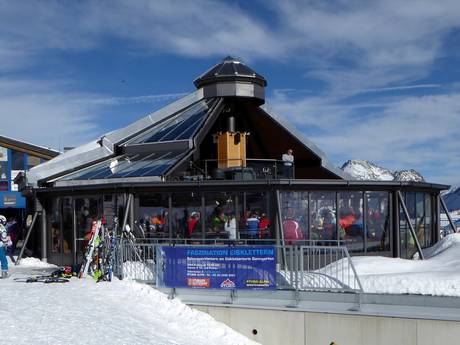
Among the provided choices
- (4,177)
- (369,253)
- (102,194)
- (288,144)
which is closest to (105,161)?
(102,194)

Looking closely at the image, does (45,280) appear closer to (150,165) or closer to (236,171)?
(150,165)

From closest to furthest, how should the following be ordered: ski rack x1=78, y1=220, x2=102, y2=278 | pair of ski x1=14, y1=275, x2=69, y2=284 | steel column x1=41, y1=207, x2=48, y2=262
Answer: pair of ski x1=14, y1=275, x2=69, y2=284 < ski rack x1=78, y1=220, x2=102, y2=278 < steel column x1=41, y1=207, x2=48, y2=262

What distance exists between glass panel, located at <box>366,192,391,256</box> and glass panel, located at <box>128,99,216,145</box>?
7289 mm

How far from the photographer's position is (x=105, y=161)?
76.7ft

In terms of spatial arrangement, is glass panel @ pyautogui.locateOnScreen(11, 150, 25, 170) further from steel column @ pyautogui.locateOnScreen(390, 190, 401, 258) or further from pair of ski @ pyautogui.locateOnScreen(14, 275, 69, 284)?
steel column @ pyautogui.locateOnScreen(390, 190, 401, 258)

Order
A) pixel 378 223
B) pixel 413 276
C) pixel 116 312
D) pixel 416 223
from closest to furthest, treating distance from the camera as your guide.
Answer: pixel 116 312
pixel 413 276
pixel 378 223
pixel 416 223

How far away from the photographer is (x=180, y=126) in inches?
977

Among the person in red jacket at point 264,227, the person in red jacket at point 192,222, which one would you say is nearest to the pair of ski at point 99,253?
the person in red jacket at point 192,222

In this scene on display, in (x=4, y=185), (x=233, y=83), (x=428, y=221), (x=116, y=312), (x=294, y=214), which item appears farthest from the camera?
(x=4, y=185)

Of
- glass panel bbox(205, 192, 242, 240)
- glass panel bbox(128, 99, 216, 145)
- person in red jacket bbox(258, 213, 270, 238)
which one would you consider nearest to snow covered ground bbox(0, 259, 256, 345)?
glass panel bbox(205, 192, 242, 240)

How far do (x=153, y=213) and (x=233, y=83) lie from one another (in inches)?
358

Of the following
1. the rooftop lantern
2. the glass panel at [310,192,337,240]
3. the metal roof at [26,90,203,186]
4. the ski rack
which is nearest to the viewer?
the ski rack

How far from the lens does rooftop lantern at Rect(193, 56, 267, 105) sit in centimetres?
2606

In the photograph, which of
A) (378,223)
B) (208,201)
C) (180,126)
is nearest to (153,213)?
(208,201)
